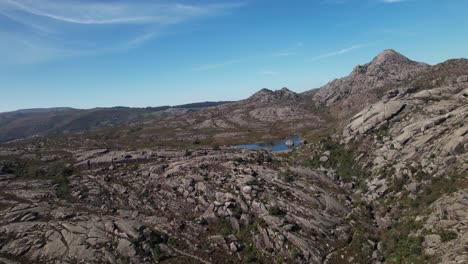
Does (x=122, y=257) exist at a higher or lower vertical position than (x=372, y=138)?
lower

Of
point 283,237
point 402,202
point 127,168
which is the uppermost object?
point 127,168

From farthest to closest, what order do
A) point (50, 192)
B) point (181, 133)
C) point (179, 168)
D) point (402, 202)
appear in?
point (181, 133), point (179, 168), point (50, 192), point (402, 202)

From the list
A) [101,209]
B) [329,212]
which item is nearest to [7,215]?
[101,209]

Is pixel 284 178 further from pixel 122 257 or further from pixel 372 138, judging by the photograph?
pixel 122 257

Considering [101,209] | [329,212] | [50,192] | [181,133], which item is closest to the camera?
[329,212]

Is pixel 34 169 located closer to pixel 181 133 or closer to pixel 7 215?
pixel 7 215

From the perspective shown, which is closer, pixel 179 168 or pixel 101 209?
pixel 101 209

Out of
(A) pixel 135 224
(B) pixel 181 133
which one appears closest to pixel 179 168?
(A) pixel 135 224
